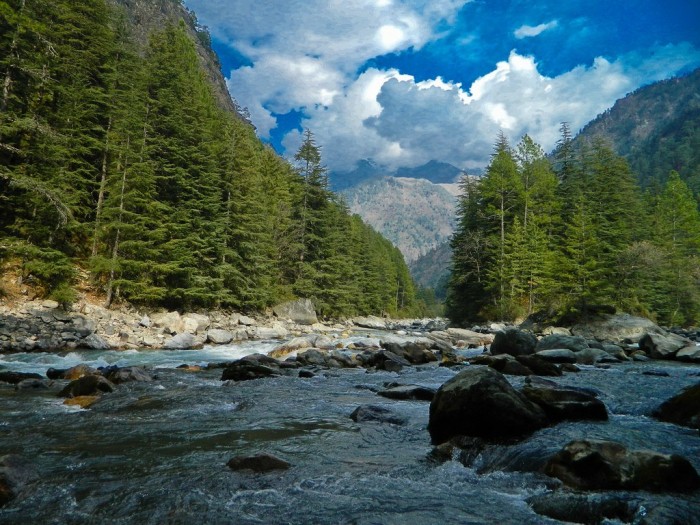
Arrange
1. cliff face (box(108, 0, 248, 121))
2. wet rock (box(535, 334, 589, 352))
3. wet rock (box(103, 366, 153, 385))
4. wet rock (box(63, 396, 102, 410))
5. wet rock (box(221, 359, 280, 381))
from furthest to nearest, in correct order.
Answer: cliff face (box(108, 0, 248, 121)) → wet rock (box(535, 334, 589, 352)) → wet rock (box(221, 359, 280, 381)) → wet rock (box(103, 366, 153, 385)) → wet rock (box(63, 396, 102, 410))

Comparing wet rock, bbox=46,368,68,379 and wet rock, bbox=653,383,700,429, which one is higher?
wet rock, bbox=653,383,700,429

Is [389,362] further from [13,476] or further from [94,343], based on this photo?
[94,343]

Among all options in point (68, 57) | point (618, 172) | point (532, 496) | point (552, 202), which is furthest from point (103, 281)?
point (618, 172)

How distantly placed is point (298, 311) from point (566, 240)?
24.2m

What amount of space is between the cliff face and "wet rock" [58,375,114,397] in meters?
94.9

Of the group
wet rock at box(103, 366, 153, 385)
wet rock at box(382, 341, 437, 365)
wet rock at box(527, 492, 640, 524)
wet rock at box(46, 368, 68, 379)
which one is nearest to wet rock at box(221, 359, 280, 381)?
wet rock at box(103, 366, 153, 385)

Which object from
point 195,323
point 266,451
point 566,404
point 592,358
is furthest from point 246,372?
point 195,323

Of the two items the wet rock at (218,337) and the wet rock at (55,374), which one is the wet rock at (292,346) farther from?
the wet rock at (55,374)

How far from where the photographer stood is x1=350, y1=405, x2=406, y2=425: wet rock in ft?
25.1

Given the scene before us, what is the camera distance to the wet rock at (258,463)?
16.8ft

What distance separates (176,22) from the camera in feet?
363

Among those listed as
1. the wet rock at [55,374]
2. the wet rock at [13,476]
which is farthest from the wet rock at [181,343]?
the wet rock at [13,476]

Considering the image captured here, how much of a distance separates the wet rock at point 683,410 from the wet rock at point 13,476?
9391 millimetres

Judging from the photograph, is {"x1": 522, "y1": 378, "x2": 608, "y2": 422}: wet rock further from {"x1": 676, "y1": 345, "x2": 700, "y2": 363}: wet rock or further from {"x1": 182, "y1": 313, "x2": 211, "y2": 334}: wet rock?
{"x1": 182, "y1": 313, "x2": 211, "y2": 334}: wet rock
